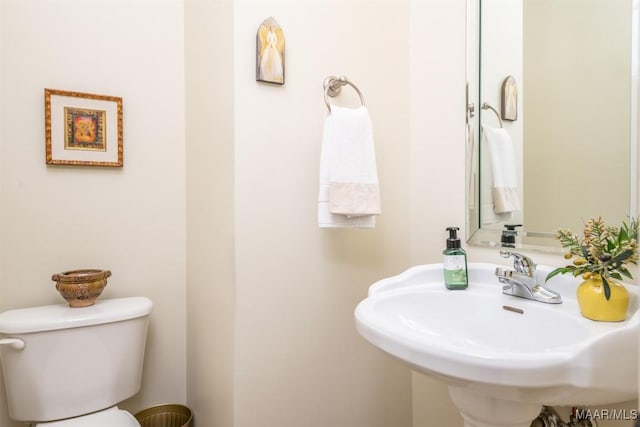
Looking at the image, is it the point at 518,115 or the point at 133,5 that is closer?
the point at 518,115

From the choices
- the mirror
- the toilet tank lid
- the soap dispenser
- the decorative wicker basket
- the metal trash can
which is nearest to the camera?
the mirror

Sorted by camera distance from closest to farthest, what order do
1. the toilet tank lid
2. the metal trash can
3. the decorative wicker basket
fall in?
the toilet tank lid → the decorative wicker basket → the metal trash can

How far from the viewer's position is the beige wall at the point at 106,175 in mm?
1280

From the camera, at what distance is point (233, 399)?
1081 millimetres

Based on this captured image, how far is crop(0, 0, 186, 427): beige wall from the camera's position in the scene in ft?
4.20

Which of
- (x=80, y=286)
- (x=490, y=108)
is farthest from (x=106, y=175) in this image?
(x=490, y=108)

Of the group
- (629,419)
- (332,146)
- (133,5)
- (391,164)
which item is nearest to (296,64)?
(332,146)

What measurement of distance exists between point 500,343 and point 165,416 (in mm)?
1316

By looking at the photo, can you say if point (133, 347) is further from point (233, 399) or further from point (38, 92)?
point (38, 92)

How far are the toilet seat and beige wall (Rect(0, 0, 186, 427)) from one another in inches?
11.0

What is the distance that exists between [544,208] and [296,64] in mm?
839

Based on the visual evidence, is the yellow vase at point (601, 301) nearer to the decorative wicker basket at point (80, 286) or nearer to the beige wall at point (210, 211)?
the beige wall at point (210, 211)

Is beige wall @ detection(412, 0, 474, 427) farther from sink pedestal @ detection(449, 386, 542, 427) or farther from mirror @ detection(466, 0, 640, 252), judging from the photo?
sink pedestal @ detection(449, 386, 542, 427)

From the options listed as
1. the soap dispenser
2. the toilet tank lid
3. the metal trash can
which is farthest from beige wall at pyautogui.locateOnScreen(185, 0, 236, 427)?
the soap dispenser
